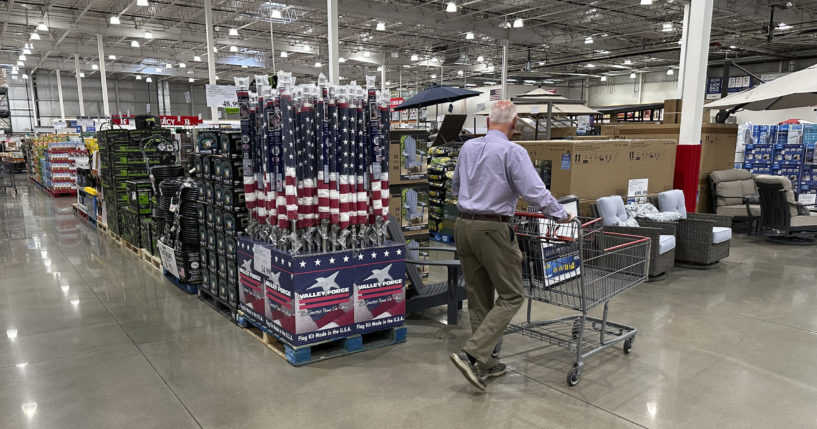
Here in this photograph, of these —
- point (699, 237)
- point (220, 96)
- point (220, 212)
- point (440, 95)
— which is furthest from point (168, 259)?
point (220, 96)

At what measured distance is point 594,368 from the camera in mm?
3676

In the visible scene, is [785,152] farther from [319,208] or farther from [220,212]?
[220,212]

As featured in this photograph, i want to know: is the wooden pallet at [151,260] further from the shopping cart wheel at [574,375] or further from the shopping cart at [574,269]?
the shopping cart wheel at [574,375]

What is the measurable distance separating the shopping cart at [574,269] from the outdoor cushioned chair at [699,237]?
3.06 metres

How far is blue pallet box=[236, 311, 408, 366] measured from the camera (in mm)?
3695

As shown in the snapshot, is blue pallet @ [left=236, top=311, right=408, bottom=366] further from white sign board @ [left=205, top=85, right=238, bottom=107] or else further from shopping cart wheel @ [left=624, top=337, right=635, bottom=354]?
white sign board @ [left=205, top=85, right=238, bottom=107]

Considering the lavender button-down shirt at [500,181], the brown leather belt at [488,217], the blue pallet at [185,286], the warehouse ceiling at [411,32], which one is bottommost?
the blue pallet at [185,286]

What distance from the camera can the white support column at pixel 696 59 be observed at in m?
7.03

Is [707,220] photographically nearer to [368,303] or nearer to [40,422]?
[368,303]

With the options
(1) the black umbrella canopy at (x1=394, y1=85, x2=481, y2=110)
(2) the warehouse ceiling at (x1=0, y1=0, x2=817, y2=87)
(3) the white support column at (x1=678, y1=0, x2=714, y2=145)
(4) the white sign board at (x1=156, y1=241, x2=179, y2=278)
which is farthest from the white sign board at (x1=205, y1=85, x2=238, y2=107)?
(3) the white support column at (x1=678, y1=0, x2=714, y2=145)

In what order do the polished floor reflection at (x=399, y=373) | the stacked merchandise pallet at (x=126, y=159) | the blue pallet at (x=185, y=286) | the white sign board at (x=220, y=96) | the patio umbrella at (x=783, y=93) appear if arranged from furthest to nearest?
1. the white sign board at (x=220, y=96)
2. the stacked merchandise pallet at (x=126, y=159)
3. the patio umbrella at (x=783, y=93)
4. the blue pallet at (x=185, y=286)
5. the polished floor reflection at (x=399, y=373)

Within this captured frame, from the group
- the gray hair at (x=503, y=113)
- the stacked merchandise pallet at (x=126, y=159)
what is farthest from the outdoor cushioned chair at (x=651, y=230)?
the stacked merchandise pallet at (x=126, y=159)

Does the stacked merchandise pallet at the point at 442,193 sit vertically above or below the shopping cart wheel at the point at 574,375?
above

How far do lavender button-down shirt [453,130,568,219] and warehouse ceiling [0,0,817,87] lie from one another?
355 inches
